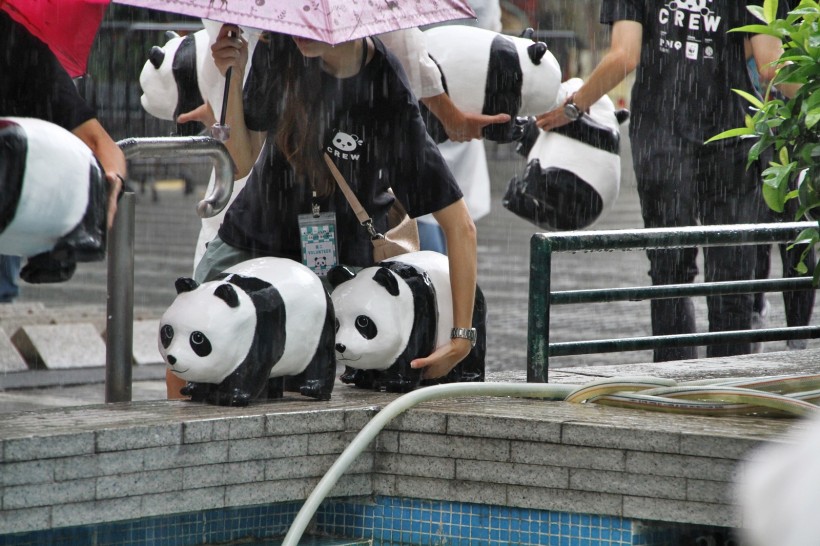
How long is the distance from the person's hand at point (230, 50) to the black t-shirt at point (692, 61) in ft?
8.09

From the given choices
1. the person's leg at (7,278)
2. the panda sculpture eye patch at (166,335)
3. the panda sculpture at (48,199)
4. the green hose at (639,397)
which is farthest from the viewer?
the person's leg at (7,278)

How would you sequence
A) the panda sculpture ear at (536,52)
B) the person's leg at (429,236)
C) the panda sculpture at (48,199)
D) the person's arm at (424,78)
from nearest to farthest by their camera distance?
the panda sculpture at (48,199), the person's arm at (424,78), the panda sculpture ear at (536,52), the person's leg at (429,236)

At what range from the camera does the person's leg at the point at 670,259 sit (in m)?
6.96

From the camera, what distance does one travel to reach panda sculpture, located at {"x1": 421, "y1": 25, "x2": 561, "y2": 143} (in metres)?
6.44

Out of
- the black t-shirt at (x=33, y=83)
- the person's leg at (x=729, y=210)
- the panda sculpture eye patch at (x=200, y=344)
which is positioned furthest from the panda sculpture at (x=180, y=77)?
the person's leg at (x=729, y=210)

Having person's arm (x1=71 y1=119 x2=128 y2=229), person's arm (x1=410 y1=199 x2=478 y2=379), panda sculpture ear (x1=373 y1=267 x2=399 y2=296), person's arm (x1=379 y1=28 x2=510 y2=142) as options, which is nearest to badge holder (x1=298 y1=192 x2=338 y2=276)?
panda sculpture ear (x1=373 y1=267 x2=399 y2=296)

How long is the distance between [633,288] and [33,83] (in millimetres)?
2605

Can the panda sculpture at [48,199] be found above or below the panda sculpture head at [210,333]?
above

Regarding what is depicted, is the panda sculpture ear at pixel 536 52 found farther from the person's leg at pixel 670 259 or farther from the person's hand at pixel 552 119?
the person's leg at pixel 670 259

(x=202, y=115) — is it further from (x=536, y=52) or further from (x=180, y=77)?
(x=536, y=52)

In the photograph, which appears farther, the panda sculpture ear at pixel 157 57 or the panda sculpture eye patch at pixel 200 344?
the panda sculpture ear at pixel 157 57

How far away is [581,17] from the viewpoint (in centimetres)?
3694

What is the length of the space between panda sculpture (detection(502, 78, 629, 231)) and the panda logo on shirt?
75.2 inches

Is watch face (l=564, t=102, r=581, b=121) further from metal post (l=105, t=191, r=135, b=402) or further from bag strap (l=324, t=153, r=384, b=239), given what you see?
metal post (l=105, t=191, r=135, b=402)
